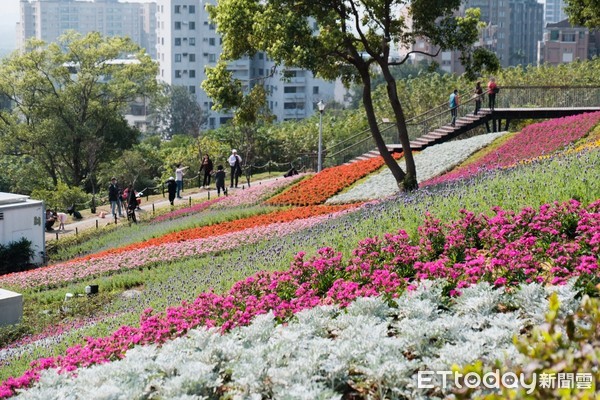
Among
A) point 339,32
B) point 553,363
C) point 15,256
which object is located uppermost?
point 339,32

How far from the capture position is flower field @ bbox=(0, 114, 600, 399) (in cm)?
790

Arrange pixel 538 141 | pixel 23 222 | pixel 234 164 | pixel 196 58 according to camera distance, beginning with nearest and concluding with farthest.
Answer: pixel 23 222
pixel 538 141
pixel 234 164
pixel 196 58

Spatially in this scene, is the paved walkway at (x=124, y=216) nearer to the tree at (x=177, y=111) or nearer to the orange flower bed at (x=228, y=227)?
the orange flower bed at (x=228, y=227)

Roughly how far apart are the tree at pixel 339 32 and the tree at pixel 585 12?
12.0 metres

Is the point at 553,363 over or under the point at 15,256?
over

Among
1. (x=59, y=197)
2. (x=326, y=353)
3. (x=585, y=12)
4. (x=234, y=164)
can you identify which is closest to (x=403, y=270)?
(x=326, y=353)

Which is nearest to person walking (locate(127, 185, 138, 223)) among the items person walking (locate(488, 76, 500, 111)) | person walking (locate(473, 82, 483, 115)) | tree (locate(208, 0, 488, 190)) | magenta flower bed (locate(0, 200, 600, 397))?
tree (locate(208, 0, 488, 190))

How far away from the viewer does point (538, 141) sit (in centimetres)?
3003

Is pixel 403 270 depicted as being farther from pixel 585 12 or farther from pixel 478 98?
pixel 478 98

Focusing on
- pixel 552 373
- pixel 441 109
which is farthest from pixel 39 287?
pixel 441 109

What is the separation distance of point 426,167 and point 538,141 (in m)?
3.80

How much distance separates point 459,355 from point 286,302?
385 cm

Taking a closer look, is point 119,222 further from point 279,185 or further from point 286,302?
point 286,302

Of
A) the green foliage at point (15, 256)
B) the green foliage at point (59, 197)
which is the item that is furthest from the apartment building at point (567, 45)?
the green foliage at point (15, 256)
